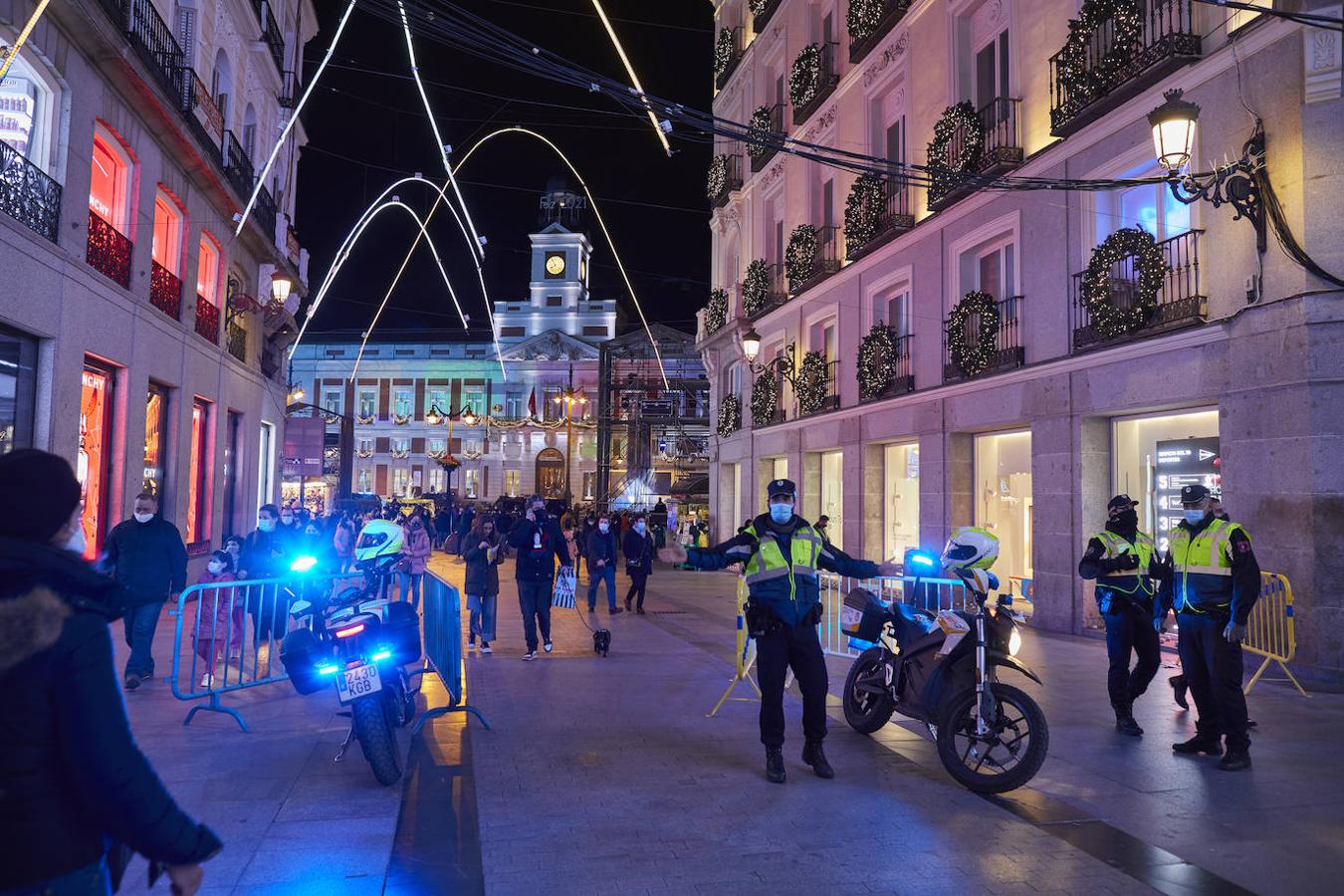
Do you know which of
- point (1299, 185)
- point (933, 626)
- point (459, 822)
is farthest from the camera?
point (1299, 185)

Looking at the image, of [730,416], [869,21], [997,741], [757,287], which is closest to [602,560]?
[997,741]

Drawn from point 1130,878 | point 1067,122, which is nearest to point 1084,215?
point 1067,122

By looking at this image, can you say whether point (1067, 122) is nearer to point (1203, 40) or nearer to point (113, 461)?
point (1203, 40)

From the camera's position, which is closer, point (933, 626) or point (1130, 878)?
point (1130, 878)

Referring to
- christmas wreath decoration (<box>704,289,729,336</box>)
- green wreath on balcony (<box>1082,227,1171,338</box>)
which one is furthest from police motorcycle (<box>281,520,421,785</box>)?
christmas wreath decoration (<box>704,289,729,336</box>)

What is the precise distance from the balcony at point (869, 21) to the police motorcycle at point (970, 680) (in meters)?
15.3

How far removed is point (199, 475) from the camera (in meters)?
20.3

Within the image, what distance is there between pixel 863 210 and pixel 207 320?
543 inches

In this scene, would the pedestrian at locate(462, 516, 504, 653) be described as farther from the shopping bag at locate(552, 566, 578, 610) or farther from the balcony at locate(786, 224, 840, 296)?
the balcony at locate(786, 224, 840, 296)

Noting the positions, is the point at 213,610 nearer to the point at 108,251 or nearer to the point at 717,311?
the point at 108,251

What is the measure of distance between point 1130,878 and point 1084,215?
1109cm

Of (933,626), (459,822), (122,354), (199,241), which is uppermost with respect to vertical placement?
(199,241)

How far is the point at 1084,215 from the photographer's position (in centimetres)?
1362

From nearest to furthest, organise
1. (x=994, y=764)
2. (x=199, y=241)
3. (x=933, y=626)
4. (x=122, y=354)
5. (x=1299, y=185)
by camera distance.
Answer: (x=994, y=764)
(x=933, y=626)
(x=1299, y=185)
(x=122, y=354)
(x=199, y=241)
